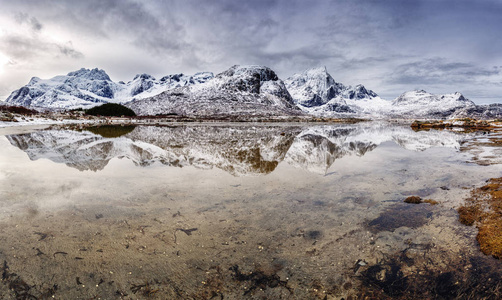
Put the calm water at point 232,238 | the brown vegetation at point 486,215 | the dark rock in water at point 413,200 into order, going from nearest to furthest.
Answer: the calm water at point 232,238 < the brown vegetation at point 486,215 < the dark rock in water at point 413,200

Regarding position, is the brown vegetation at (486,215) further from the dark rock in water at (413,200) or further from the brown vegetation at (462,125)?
the brown vegetation at (462,125)

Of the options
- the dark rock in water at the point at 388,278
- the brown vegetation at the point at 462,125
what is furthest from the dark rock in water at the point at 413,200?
the brown vegetation at the point at 462,125

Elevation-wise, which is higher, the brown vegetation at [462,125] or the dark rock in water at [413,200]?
the brown vegetation at [462,125]

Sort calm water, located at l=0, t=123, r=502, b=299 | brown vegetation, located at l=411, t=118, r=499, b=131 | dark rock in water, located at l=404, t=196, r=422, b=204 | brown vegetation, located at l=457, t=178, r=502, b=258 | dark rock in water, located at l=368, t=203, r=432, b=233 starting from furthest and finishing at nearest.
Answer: brown vegetation, located at l=411, t=118, r=499, b=131 < dark rock in water, located at l=404, t=196, r=422, b=204 < dark rock in water, located at l=368, t=203, r=432, b=233 < brown vegetation, located at l=457, t=178, r=502, b=258 < calm water, located at l=0, t=123, r=502, b=299

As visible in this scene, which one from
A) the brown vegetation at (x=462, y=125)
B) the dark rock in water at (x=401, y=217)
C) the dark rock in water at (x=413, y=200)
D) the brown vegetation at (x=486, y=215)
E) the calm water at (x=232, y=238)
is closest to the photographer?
the calm water at (x=232, y=238)

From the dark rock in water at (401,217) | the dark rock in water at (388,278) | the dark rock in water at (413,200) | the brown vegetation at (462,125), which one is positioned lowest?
the dark rock in water at (388,278)

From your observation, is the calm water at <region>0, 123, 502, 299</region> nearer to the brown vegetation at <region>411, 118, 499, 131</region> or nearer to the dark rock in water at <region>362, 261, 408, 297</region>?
the dark rock in water at <region>362, 261, 408, 297</region>

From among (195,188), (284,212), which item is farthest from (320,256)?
(195,188)

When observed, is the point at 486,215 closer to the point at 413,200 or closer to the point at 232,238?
the point at 413,200

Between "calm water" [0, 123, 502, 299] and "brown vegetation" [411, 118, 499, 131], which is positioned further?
"brown vegetation" [411, 118, 499, 131]

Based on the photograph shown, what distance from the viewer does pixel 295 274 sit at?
4871mm

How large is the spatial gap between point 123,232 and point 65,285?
5.99 feet

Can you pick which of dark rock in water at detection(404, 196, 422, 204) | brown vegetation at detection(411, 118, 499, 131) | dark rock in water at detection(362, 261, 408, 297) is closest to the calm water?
dark rock in water at detection(362, 261, 408, 297)

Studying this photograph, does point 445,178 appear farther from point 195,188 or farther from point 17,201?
point 17,201
